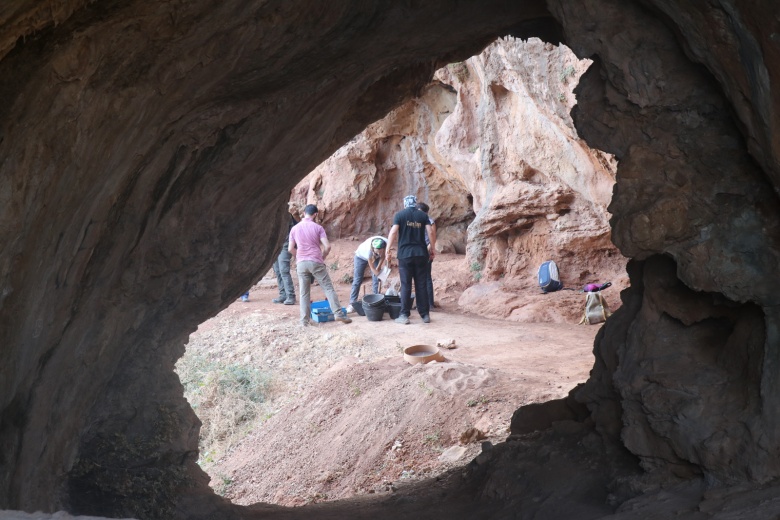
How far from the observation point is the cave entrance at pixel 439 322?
683 centimetres

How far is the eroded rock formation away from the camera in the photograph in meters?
2.77

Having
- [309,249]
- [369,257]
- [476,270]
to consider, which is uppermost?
[309,249]

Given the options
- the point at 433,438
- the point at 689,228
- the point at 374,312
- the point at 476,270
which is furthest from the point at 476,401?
the point at 476,270

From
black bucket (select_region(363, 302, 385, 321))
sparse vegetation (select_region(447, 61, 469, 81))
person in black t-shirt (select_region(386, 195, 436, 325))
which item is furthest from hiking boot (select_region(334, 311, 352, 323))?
sparse vegetation (select_region(447, 61, 469, 81))

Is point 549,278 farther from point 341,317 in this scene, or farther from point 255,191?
point 255,191

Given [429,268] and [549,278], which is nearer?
[429,268]

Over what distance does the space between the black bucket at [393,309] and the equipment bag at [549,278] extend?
2946mm

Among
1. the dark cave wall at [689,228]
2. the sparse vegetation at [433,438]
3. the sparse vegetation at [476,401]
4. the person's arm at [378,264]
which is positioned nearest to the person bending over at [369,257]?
the person's arm at [378,264]

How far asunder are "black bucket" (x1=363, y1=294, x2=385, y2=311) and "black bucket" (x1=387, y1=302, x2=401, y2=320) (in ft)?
0.63

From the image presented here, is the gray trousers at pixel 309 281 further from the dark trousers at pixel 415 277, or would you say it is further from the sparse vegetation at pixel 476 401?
the sparse vegetation at pixel 476 401

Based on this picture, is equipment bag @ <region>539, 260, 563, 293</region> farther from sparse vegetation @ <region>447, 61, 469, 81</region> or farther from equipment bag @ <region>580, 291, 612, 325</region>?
sparse vegetation @ <region>447, 61, 469, 81</region>

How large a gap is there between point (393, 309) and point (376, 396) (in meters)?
4.29

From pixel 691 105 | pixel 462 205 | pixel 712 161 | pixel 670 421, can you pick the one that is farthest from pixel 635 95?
pixel 462 205

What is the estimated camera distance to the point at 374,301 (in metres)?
11.6
